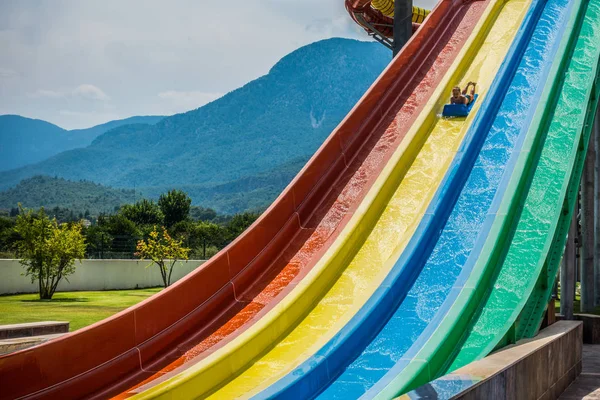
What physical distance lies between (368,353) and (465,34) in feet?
25.2

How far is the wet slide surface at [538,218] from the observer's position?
6570mm

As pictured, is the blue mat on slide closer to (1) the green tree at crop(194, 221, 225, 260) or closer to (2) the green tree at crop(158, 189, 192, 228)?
(1) the green tree at crop(194, 221, 225, 260)

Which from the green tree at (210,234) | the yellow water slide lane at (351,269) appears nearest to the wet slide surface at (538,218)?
the yellow water slide lane at (351,269)

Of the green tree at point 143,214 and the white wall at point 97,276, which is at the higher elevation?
the green tree at point 143,214

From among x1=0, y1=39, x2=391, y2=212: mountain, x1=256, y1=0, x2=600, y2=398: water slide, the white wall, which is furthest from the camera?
x1=0, y1=39, x2=391, y2=212: mountain

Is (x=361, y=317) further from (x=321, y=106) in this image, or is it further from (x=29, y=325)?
(x=321, y=106)

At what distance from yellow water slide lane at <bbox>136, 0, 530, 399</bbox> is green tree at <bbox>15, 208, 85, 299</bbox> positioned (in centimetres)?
1215

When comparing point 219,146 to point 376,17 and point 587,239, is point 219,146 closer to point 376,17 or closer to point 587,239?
point 376,17

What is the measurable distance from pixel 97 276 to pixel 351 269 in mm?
17263

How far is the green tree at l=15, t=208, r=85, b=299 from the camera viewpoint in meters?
19.3

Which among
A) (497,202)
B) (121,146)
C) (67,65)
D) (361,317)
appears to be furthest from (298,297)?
(121,146)

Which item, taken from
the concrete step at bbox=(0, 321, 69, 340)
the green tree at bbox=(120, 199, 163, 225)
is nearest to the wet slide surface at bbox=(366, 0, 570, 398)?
the concrete step at bbox=(0, 321, 69, 340)

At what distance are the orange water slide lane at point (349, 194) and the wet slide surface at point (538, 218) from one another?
6.44 ft

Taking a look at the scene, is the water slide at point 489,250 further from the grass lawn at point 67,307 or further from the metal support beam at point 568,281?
the grass lawn at point 67,307
